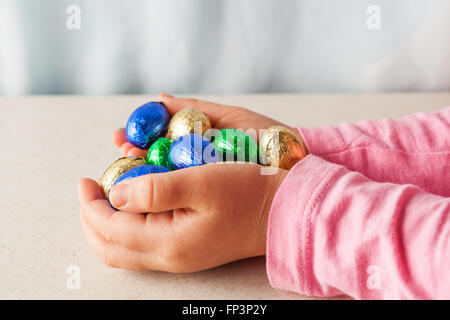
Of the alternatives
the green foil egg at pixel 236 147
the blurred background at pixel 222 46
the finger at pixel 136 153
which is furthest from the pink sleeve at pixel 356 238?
the blurred background at pixel 222 46

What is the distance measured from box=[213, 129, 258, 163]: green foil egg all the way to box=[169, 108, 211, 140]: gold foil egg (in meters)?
0.05

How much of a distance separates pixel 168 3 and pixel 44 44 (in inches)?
10.7

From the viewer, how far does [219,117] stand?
0.68 meters

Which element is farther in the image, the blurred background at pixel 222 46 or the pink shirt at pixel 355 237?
the blurred background at pixel 222 46

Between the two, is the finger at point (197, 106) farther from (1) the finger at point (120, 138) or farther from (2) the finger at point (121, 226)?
(2) the finger at point (121, 226)

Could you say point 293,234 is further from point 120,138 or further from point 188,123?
point 120,138

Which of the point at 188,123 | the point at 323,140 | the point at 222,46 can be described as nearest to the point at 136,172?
the point at 188,123

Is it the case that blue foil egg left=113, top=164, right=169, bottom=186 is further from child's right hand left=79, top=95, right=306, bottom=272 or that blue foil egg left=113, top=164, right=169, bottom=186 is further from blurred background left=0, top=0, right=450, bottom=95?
blurred background left=0, top=0, right=450, bottom=95

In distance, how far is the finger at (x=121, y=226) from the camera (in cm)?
46

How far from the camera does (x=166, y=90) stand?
41.9 inches

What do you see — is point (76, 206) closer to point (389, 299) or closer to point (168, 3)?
point (389, 299)

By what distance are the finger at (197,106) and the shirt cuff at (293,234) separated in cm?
24

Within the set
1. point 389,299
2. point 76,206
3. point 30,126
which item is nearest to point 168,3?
point 30,126

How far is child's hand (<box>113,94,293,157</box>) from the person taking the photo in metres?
0.66
